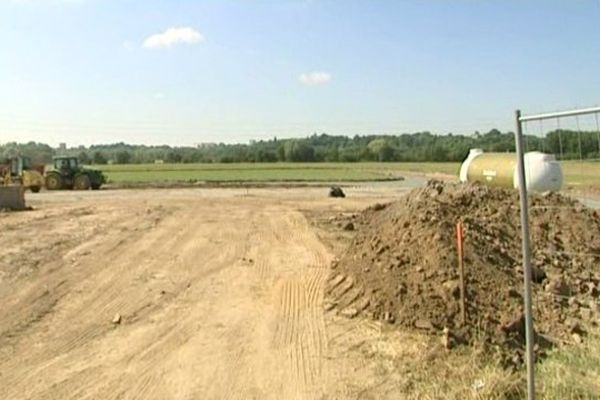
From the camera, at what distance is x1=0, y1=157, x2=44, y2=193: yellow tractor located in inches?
1665

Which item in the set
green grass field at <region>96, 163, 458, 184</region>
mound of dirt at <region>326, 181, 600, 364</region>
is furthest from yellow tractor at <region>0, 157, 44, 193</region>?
mound of dirt at <region>326, 181, 600, 364</region>

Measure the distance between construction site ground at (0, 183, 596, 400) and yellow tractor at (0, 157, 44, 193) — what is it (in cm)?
2788

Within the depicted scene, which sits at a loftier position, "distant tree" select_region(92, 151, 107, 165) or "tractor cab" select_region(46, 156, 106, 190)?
"distant tree" select_region(92, 151, 107, 165)

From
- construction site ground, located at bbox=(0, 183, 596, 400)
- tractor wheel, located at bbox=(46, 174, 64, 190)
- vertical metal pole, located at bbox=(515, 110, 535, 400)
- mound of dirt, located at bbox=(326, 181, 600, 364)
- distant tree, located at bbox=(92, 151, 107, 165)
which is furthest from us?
distant tree, located at bbox=(92, 151, 107, 165)

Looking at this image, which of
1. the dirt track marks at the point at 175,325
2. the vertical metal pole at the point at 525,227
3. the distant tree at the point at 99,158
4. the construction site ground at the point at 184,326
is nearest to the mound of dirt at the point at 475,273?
the construction site ground at the point at 184,326

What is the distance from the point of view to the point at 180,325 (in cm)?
908

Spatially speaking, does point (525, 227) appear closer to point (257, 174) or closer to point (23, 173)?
point (23, 173)

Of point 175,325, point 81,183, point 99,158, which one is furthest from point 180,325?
point 99,158

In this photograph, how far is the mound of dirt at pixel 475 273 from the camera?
807cm

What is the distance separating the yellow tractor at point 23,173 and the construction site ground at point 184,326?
91.5 ft

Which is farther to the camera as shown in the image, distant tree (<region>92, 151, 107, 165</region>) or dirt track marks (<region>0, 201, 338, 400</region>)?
distant tree (<region>92, 151, 107, 165</region>)

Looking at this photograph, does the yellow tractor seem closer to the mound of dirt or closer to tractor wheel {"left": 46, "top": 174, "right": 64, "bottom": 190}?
tractor wheel {"left": 46, "top": 174, "right": 64, "bottom": 190}

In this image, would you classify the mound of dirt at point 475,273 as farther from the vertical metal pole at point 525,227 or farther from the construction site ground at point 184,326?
the vertical metal pole at point 525,227

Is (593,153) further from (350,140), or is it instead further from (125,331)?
(350,140)
